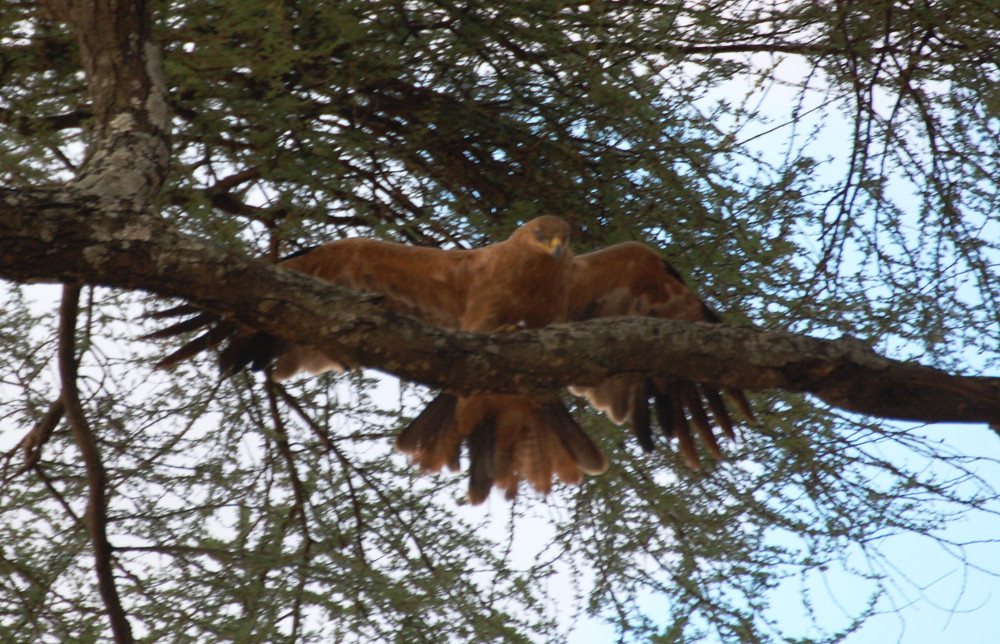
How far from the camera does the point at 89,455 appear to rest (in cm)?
314

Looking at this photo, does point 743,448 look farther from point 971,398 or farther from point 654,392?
point 971,398

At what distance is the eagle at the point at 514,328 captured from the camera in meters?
3.44

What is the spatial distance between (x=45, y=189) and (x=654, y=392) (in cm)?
207

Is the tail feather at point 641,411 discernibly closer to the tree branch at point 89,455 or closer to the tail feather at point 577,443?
the tail feather at point 577,443

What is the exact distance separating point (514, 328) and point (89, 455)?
146cm

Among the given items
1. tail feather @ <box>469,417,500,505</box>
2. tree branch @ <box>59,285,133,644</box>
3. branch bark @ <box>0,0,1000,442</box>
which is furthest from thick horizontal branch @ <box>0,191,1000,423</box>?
tail feather @ <box>469,417,500,505</box>

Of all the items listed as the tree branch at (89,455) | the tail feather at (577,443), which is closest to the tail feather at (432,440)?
the tail feather at (577,443)

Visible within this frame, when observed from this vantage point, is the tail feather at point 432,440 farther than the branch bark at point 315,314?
Yes

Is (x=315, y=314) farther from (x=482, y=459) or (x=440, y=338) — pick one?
(x=482, y=459)

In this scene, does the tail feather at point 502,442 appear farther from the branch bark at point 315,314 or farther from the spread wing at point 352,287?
the branch bark at point 315,314

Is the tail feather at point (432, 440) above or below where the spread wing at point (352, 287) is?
below

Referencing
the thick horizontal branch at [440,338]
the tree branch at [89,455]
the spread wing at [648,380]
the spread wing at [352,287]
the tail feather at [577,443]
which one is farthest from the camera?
the tail feather at [577,443]

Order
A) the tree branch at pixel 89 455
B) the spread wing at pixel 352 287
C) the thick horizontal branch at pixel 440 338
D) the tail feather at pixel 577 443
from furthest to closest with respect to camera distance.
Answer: the tail feather at pixel 577 443, the spread wing at pixel 352 287, the tree branch at pixel 89 455, the thick horizontal branch at pixel 440 338

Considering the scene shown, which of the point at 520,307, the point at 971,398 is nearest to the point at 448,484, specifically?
the point at 520,307
